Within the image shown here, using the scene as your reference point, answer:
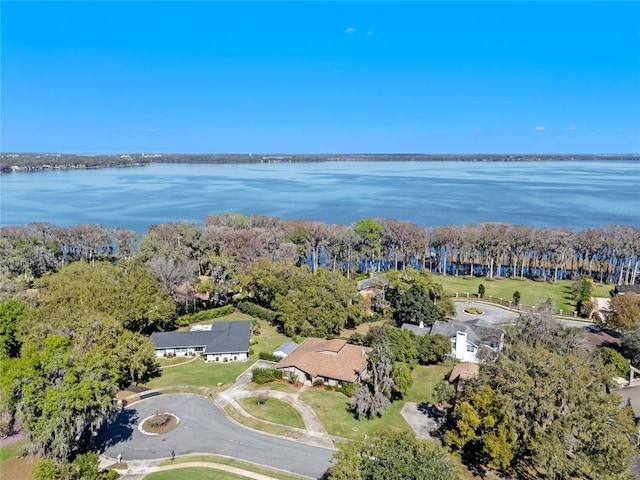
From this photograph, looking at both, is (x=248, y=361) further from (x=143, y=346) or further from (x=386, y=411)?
(x=386, y=411)

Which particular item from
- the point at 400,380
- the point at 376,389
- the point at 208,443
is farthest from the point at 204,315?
the point at 400,380

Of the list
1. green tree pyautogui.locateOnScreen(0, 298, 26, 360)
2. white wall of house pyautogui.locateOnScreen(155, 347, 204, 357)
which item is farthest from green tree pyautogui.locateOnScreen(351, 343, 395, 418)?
green tree pyautogui.locateOnScreen(0, 298, 26, 360)

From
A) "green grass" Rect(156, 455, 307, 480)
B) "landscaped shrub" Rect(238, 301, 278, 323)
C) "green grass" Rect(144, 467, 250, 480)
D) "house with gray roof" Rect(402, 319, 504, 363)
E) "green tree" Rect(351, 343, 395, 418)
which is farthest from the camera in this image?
"landscaped shrub" Rect(238, 301, 278, 323)

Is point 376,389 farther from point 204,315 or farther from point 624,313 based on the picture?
point 624,313

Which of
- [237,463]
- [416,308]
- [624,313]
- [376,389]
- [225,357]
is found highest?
[624,313]

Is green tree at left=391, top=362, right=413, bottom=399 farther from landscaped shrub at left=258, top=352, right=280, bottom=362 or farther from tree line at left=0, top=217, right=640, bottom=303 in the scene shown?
tree line at left=0, top=217, right=640, bottom=303

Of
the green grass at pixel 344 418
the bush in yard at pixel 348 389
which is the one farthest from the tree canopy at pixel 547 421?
the bush in yard at pixel 348 389

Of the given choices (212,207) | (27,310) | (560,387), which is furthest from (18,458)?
(212,207)
